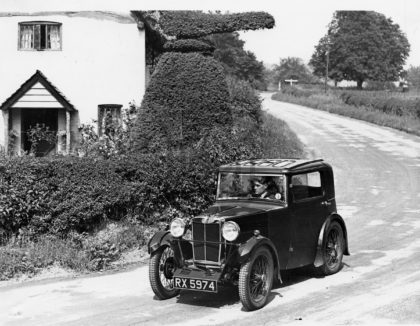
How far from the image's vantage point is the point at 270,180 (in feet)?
30.1

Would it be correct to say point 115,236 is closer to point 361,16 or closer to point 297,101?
point 297,101

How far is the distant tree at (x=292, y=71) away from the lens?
3441 inches

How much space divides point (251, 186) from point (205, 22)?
997cm

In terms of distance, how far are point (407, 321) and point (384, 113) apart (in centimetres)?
3333

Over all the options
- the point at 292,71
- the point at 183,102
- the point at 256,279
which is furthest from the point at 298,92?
the point at 256,279

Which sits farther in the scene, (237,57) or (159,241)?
(237,57)

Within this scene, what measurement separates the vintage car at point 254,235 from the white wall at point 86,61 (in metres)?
11.4

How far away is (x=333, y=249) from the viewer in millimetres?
10047

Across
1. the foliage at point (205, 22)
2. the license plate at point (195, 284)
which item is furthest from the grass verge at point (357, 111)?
the license plate at point (195, 284)

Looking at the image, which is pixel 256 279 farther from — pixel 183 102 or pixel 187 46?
pixel 187 46

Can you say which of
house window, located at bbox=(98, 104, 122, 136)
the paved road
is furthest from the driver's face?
house window, located at bbox=(98, 104, 122, 136)

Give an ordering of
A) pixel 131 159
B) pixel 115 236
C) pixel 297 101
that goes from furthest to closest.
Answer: pixel 297 101 → pixel 131 159 → pixel 115 236

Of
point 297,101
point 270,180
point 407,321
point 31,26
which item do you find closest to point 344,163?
point 31,26

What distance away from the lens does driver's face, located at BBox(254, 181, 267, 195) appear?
30.0 feet
